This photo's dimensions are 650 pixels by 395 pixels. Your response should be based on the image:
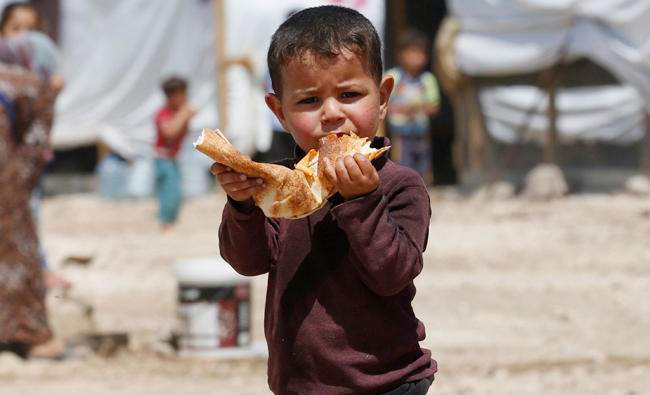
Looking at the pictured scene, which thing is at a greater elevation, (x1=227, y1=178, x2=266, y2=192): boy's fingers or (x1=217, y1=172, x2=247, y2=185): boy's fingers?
(x1=217, y1=172, x2=247, y2=185): boy's fingers

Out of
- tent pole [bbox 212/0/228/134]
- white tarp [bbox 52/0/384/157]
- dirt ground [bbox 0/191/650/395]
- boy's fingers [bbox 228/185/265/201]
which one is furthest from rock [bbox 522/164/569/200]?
boy's fingers [bbox 228/185/265/201]

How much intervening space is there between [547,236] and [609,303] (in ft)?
7.65

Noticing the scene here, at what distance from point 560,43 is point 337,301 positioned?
8527mm

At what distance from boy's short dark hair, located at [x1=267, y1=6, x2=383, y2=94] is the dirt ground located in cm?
244

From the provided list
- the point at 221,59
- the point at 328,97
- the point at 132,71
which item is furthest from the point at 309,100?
the point at 132,71

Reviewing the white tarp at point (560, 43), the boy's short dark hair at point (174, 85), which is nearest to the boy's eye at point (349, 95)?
the boy's short dark hair at point (174, 85)

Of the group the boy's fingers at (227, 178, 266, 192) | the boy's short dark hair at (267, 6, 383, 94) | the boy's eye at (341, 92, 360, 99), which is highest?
the boy's short dark hair at (267, 6, 383, 94)

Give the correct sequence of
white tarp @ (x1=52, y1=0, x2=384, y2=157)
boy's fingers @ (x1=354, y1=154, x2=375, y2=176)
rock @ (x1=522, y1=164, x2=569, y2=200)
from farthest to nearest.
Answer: white tarp @ (x1=52, y1=0, x2=384, y2=157) < rock @ (x1=522, y1=164, x2=569, y2=200) < boy's fingers @ (x1=354, y1=154, x2=375, y2=176)

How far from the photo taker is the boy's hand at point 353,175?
1.81 meters

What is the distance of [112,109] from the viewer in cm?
1231

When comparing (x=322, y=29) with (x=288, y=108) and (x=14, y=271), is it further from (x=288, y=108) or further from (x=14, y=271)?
(x=14, y=271)

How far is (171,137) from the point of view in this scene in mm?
8641

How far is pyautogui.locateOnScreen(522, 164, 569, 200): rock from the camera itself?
33.3 ft

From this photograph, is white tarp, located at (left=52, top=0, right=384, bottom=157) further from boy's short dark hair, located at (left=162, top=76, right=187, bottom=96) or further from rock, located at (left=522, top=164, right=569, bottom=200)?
rock, located at (left=522, top=164, right=569, bottom=200)
